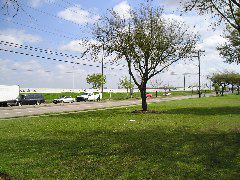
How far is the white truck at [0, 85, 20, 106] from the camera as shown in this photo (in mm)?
44250

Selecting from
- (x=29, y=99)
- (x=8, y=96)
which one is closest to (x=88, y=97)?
(x=29, y=99)

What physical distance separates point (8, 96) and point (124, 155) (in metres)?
39.0

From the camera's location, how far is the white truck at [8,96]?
145 ft

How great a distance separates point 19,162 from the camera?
28.3 ft

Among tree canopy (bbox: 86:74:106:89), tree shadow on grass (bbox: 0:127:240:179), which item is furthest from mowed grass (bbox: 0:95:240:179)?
tree canopy (bbox: 86:74:106:89)

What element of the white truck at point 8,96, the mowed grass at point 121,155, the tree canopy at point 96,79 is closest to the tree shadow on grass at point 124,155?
the mowed grass at point 121,155

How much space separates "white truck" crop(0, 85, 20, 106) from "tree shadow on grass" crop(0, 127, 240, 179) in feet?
109

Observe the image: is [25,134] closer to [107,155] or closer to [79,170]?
[107,155]

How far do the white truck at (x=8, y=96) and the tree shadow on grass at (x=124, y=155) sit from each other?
1304 inches

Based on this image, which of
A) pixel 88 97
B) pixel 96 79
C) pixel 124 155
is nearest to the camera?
pixel 124 155

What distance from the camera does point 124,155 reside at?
9422 millimetres

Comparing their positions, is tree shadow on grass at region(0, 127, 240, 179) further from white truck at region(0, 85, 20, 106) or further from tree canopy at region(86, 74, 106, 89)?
tree canopy at region(86, 74, 106, 89)

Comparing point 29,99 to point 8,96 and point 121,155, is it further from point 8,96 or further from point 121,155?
point 121,155

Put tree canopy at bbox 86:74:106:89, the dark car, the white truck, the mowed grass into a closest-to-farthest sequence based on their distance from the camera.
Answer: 1. the mowed grass
2. the white truck
3. the dark car
4. tree canopy at bbox 86:74:106:89
